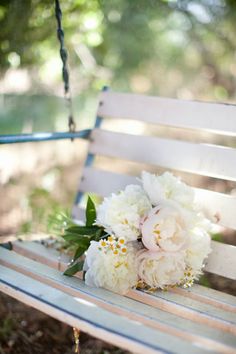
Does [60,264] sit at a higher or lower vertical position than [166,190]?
lower

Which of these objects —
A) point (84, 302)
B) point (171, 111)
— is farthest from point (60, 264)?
point (171, 111)

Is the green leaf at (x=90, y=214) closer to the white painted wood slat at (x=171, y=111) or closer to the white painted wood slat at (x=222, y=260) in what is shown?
the white painted wood slat at (x=222, y=260)

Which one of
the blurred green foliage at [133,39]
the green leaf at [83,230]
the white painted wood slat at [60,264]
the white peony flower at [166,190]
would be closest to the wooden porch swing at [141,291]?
the white painted wood slat at [60,264]

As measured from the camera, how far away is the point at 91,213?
1700mm

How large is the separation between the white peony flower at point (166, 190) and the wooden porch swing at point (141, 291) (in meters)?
0.27

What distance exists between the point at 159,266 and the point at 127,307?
0.59 ft

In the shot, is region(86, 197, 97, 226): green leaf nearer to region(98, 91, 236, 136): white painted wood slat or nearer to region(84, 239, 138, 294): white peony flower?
region(84, 239, 138, 294): white peony flower

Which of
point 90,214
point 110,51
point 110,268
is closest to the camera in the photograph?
point 110,268

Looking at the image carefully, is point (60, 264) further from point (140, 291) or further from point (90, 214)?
point (140, 291)

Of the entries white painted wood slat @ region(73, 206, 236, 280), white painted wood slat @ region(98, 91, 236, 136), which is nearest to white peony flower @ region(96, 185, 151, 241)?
white painted wood slat @ region(73, 206, 236, 280)

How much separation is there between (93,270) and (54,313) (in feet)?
0.79

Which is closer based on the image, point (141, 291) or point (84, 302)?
point (84, 302)

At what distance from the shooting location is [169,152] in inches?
80.1

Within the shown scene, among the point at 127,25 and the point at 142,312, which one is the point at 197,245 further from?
the point at 127,25
